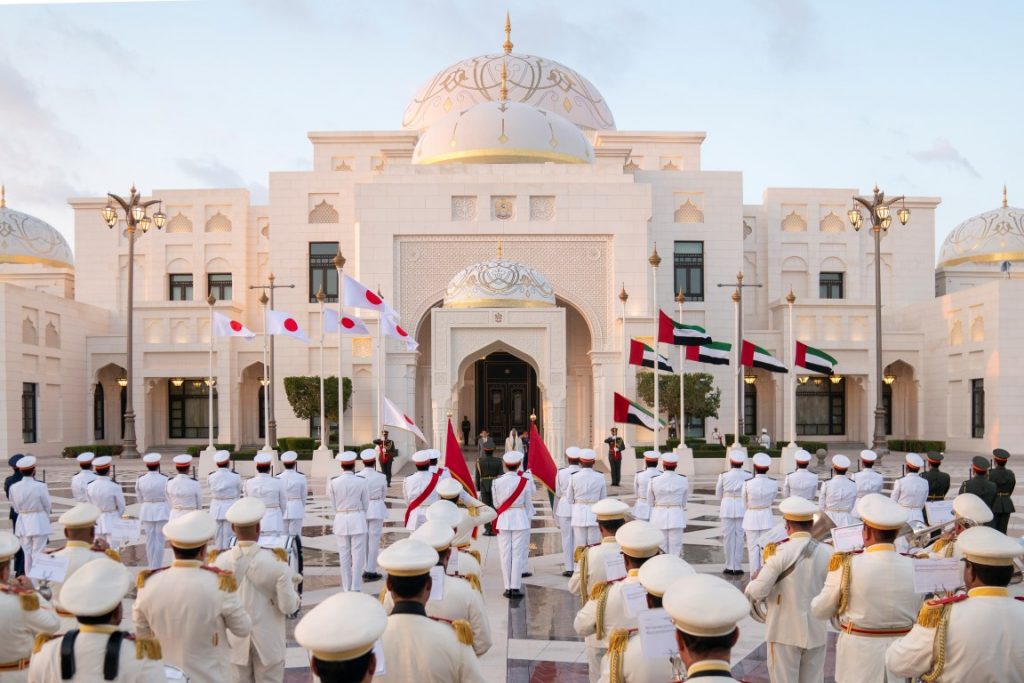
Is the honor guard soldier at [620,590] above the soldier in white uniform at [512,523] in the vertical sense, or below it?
above

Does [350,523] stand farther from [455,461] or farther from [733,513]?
[733,513]

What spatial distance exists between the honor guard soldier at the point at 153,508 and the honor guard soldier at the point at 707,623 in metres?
9.19

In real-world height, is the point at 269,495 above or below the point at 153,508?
above

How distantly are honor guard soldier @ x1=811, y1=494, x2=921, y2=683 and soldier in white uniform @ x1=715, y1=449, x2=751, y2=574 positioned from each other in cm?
605

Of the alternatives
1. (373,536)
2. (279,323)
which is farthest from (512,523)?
(279,323)

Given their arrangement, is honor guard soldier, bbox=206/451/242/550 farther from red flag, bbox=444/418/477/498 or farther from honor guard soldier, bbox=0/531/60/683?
honor guard soldier, bbox=0/531/60/683

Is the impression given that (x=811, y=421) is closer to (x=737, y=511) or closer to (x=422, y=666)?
(x=737, y=511)

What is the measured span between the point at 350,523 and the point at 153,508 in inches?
110

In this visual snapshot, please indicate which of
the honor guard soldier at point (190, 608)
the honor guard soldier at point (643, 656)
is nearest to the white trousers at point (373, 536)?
the honor guard soldier at point (190, 608)

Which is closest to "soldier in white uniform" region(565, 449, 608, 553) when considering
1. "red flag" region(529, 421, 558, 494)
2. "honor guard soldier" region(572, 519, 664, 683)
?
"red flag" region(529, 421, 558, 494)

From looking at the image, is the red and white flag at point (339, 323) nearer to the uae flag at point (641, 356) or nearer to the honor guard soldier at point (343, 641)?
the uae flag at point (641, 356)

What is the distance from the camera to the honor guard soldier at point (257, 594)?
5.75 meters

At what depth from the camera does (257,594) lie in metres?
5.83

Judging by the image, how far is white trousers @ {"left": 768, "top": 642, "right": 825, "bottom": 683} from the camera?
5863mm
